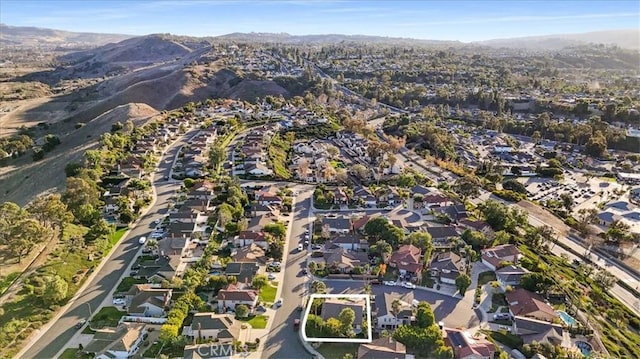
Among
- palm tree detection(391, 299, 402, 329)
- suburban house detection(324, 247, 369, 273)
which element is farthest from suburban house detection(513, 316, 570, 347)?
suburban house detection(324, 247, 369, 273)

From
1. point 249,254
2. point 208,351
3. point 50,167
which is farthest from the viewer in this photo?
point 50,167

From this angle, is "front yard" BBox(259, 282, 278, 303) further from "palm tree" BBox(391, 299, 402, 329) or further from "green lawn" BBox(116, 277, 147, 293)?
"green lawn" BBox(116, 277, 147, 293)

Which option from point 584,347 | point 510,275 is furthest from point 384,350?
point 510,275

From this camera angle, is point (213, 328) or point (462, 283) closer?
point (213, 328)

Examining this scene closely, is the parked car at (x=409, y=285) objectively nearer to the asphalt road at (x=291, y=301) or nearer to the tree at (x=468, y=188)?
the asphalt road at (x=291, y=301)

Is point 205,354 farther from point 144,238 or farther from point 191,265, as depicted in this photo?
point 144,238

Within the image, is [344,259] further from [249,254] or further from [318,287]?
[249,254]

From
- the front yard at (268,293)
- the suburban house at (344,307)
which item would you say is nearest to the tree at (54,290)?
the front yard at (268,293)
